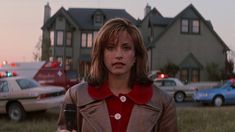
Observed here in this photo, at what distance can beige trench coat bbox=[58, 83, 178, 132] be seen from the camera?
8.58 feet

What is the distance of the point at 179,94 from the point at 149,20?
58.9 feet

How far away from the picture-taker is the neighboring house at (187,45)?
138ft

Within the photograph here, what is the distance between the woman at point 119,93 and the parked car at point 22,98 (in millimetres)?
12163

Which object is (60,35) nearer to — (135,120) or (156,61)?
(156,61)

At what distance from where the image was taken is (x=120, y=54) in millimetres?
2744

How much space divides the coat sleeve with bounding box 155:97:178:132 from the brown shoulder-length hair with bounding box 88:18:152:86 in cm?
19

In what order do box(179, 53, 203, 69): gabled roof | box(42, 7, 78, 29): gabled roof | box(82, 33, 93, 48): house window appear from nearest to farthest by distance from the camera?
box(179, 53, 203, 69): gabled roof → box(42, 7, 78, 29): gabled roof → box(82, 33, 93, 48): house window

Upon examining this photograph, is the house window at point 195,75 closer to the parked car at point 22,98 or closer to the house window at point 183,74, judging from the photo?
the house window at point 183,74

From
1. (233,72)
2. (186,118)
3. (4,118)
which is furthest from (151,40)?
(186,118)

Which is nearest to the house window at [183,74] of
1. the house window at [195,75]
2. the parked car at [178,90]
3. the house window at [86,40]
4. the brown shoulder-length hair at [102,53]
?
the house window at [195,75]

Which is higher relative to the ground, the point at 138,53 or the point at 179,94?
the point at 138,53

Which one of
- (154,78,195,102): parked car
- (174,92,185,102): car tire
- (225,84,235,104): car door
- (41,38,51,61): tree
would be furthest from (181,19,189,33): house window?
(225,84,235,104): car door

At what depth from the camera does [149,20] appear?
44062 mm

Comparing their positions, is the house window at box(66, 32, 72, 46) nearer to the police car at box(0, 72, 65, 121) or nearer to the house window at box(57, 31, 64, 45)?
the house window at box(57, 31, 64, 45)
